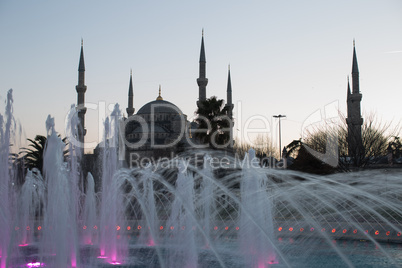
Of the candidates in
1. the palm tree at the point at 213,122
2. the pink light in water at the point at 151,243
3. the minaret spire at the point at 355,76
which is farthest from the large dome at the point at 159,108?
the pink light in water at the point at 151,243

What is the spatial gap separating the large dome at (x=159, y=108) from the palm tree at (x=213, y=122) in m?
40.3

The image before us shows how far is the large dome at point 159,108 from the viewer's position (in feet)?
227

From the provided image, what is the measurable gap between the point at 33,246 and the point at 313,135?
80.2ft

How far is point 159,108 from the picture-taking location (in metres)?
69.7

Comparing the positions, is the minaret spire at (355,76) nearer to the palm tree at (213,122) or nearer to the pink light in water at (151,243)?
the palm tree at (213,122)

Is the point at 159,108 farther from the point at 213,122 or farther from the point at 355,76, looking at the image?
the point at 213,122

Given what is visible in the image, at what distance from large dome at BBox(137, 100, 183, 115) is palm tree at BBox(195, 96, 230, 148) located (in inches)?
1585

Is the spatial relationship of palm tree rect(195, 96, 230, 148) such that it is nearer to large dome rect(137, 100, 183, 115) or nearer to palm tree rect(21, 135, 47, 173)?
palm tree rect(21, 135, 47, 173)

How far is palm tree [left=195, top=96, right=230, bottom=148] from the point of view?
90.9 ft

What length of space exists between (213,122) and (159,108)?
42804mm

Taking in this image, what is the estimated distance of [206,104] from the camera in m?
27.8

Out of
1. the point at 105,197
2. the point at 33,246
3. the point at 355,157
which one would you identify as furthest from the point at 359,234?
the point at 355,157

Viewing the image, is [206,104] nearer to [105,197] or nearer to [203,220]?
[203,220]

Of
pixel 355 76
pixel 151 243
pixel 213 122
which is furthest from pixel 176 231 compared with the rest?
pixel 355 76
